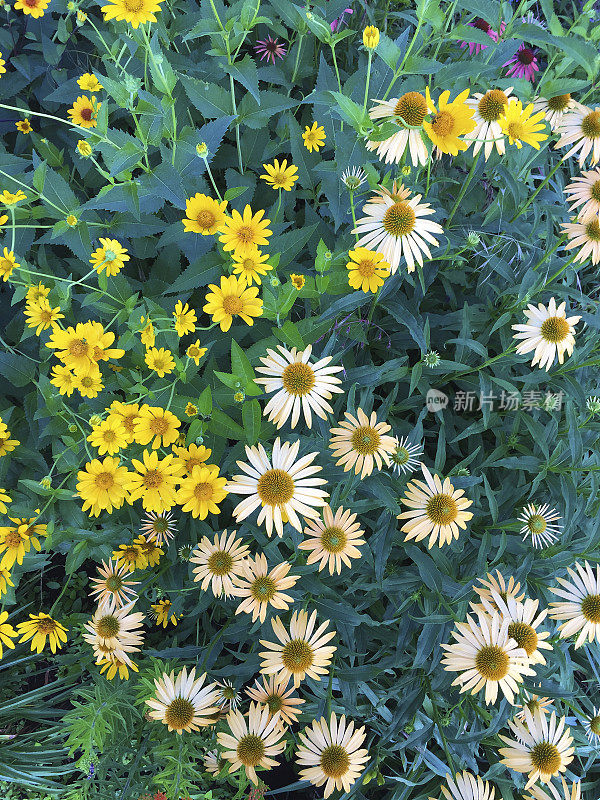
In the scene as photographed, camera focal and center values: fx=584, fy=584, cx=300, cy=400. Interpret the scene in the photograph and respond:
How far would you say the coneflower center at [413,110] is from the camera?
1367 millimetres

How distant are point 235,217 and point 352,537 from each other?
0.85 meters

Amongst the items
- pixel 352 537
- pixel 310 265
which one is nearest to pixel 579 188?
pixel 310 265

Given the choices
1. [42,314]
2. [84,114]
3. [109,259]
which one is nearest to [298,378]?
[109,259]

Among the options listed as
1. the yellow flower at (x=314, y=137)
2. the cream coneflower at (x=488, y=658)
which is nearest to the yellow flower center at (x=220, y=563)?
the cream coneflower at (x=488, y=658)

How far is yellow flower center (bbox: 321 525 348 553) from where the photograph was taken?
1435 millimetres

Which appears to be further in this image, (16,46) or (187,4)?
(16,46)

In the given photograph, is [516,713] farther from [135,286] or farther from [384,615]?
[135,286]

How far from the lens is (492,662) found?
133cm

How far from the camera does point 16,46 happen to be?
233 centimetres

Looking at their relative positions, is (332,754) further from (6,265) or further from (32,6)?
(32,6)

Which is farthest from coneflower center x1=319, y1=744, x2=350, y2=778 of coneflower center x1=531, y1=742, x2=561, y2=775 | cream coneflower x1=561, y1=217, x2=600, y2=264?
cream coneflower x1=561, y1=217, x2=600, y2=264

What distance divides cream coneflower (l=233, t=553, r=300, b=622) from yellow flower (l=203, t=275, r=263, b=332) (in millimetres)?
598

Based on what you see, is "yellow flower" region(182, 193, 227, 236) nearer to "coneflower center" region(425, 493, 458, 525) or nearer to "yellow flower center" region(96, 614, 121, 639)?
"coneflower center" region(425, 493, 458, 525)

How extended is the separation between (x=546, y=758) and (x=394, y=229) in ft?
4.43
